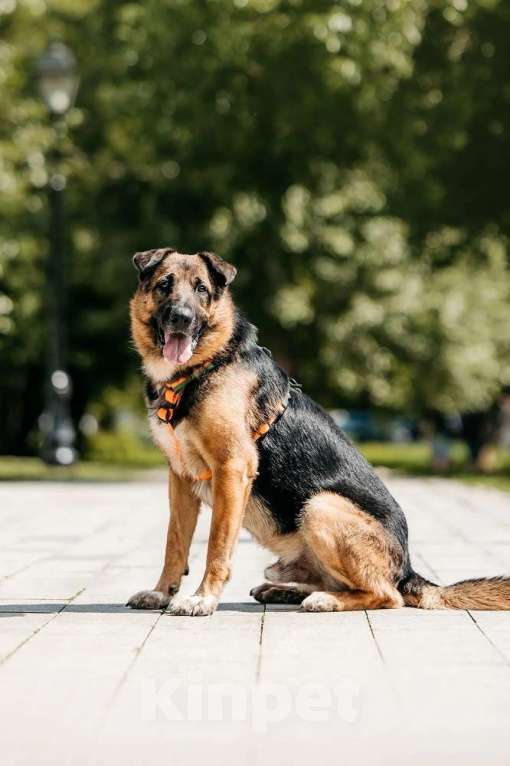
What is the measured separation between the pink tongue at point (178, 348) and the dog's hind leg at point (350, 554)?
3.33 ft

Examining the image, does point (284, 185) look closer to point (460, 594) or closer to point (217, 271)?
point (217, 271)

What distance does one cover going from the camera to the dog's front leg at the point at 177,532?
6.65 meters

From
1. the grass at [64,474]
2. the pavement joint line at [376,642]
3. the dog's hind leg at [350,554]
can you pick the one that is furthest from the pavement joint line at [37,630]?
the grass at [64,474]

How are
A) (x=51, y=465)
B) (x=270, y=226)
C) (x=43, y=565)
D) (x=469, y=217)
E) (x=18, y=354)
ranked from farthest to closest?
(x=18, y=354) < (x=270, y=226) < (x=469, y=217) < (x=51, y=465) < (x=43, y=565)

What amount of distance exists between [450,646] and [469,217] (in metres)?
17.1

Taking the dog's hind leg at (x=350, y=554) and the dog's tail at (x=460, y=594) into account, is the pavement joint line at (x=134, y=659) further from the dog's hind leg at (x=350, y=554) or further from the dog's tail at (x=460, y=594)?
the dog's tail at (x=460, y=594)

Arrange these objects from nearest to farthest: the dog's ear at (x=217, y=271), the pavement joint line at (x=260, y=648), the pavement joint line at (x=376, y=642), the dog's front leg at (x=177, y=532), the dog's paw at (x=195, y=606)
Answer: the pavement joint line at (x=260, y=648)
the pavement joint line at (x=376, y=642)
the dog's paw at (x=195, y=606)
the dog's ear at (x=217, y=271)
the dog's front leg at (x=177, y=532)

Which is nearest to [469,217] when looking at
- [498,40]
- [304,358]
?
[498,40]

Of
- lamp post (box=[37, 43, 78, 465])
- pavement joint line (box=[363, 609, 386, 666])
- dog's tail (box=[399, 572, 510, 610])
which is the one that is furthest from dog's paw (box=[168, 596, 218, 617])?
lamp post (box=[37, 43, 78, 465])

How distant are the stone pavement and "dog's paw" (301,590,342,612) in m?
0.08

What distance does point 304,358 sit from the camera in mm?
25719

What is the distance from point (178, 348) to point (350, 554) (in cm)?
140

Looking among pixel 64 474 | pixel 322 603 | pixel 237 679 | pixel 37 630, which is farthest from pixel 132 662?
pixel 64 474

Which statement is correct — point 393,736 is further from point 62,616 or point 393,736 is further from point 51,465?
point 51,465
